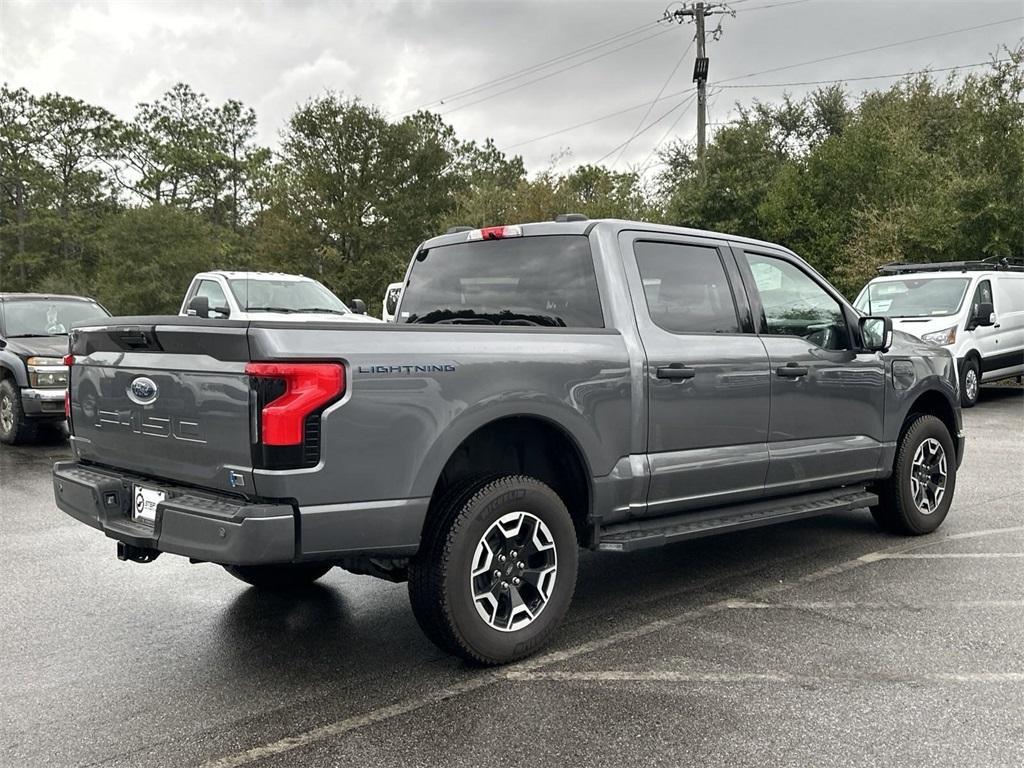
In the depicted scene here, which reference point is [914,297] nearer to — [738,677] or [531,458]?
[531,458]

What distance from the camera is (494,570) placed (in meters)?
3.93

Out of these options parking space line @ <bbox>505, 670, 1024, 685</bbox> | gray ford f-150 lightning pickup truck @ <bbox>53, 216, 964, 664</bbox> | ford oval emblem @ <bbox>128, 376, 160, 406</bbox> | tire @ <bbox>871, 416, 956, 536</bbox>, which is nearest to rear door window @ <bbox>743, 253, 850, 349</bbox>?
gray ford f-150 lightning pickup truck @ <bbox>53, 216, 964, 664</bbox>

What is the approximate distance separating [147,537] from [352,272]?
39.6 metres

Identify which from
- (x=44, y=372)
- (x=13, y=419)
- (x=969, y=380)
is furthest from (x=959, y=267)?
(x=13, y=419)

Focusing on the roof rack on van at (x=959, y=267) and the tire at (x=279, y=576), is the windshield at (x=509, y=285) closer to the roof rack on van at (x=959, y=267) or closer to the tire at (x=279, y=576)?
the tire at (x=279, y=576)

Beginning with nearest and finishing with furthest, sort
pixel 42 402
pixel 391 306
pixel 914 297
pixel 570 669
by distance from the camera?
pixel 570 669, pixel 391 306, pixel 42 402, pixel 914 297

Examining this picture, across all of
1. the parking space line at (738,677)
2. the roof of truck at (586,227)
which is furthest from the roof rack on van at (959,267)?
the parking space line at (738,677)

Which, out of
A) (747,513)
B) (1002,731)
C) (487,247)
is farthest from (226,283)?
(1002,731)

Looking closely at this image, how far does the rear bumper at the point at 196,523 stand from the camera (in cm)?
333

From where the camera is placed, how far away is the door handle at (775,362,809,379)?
5.12 metres

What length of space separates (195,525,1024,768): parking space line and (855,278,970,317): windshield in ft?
30.4

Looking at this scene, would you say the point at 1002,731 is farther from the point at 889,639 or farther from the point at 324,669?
the point at 324,669

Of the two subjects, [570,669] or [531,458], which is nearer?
[570,669]

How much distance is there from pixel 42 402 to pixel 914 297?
11923 millimetres
